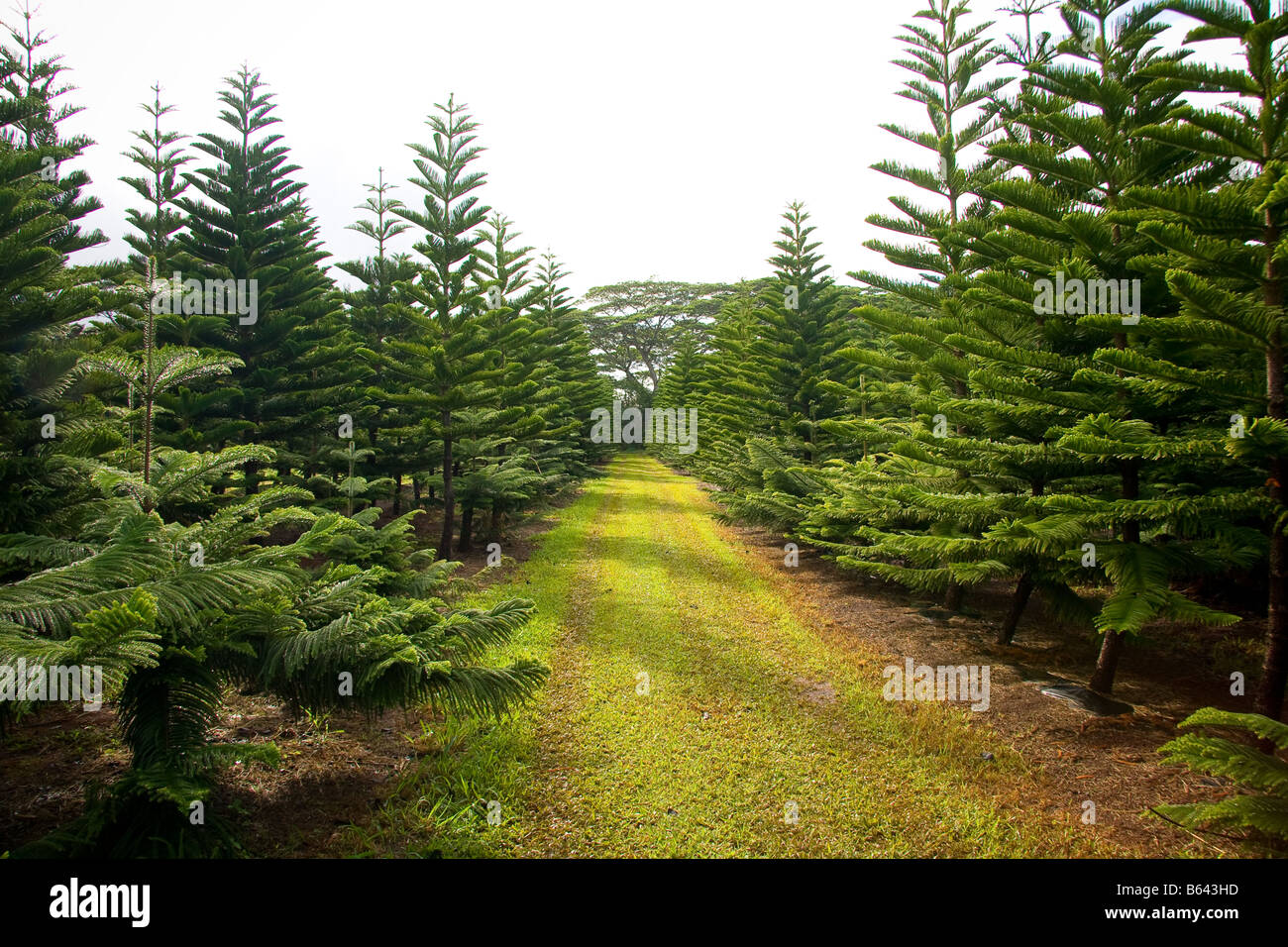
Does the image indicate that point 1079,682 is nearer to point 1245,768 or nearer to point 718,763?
point 1245,768

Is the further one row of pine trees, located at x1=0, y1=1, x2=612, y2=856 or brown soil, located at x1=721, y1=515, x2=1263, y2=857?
brown soil, located at x1=721, y1=515, x2=1263, y2=857

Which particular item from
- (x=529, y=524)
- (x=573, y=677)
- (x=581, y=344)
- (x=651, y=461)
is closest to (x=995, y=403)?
(x=573, y=677)

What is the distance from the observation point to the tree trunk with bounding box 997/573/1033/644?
607 cm

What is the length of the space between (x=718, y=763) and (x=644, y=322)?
37344 mm

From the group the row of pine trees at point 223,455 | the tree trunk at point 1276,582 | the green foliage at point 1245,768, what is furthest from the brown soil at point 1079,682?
the row of pine trees at point 223,455

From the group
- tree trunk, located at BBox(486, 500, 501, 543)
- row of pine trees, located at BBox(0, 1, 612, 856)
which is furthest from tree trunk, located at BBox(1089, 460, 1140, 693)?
tree trunk, located at BBox(486, 500, 501, 543)

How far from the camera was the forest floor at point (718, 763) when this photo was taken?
3430 millimetres

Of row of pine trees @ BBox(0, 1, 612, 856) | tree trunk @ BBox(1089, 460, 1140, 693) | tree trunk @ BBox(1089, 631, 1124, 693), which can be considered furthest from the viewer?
tree trunk @ BBox(1089, 631, 1124, 693)

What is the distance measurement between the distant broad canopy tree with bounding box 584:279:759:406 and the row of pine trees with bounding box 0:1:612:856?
22.1 meters

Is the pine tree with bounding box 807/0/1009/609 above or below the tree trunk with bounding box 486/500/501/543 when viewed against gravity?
above

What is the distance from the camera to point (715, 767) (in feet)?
13.8

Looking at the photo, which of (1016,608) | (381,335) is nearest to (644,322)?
(381,335)

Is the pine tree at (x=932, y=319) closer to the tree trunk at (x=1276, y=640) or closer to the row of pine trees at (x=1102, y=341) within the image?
the row of pine trees at (x=1102, y=341)

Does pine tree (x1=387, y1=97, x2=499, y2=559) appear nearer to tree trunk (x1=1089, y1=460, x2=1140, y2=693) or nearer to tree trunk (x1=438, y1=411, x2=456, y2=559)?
tree trunk (x1=438, y1=411, x2=456, y2=559)
